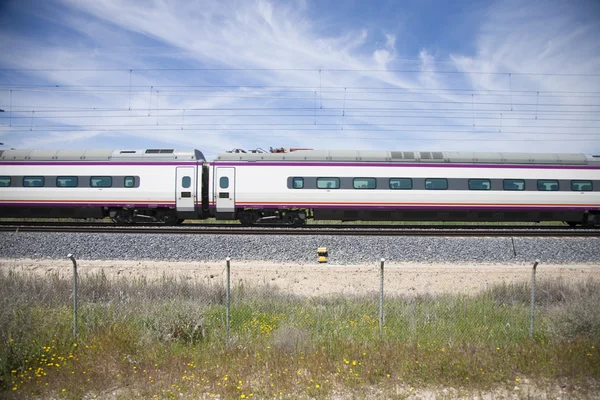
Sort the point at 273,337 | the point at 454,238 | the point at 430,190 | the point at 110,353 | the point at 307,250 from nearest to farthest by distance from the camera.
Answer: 1. the point at 110,353
2. the point at 273,337
3. the point at 307,250
4. the point at 454,238
5. the point at 430,190

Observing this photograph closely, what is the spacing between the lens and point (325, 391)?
5.37 metres

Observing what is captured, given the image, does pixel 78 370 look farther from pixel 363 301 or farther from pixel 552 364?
pixel 552 364

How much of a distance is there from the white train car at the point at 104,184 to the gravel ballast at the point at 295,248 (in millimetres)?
4672

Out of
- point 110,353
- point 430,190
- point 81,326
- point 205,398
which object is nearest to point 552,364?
point 205,398

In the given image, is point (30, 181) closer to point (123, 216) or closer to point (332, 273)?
point (123, 216)

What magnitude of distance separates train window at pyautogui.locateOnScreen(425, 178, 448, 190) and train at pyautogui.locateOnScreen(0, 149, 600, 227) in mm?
50

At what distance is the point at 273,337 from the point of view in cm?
733

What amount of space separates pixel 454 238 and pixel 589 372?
9.64 m

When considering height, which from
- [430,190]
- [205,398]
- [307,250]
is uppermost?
[430,190]

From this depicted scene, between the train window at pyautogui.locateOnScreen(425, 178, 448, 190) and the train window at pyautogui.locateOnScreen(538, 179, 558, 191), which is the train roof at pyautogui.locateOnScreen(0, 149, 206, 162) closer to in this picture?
the train window at pyautogui.locateOnScreen(425, 178, 448, 190)

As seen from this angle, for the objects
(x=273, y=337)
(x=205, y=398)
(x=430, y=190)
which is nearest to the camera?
(x=205, y=398)

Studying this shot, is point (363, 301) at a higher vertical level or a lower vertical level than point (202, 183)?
lower

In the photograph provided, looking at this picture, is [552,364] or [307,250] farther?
[307,250]

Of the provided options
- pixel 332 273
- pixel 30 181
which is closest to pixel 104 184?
pixel 30 181
